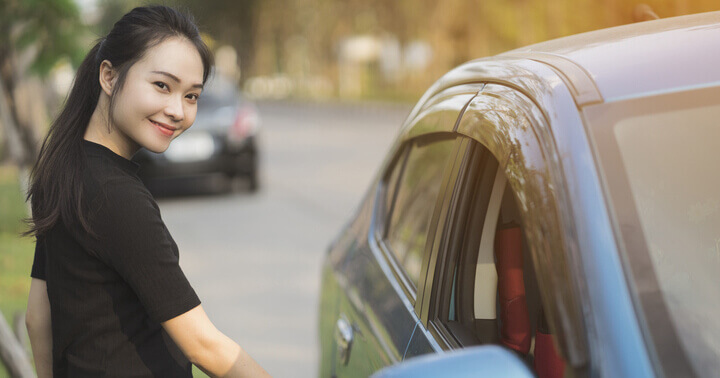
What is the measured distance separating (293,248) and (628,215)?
24.2ft

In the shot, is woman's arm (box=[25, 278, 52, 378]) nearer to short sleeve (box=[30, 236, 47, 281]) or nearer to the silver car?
short sleeve (box=[30, 236, 47, 281])

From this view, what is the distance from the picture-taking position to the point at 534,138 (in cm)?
170

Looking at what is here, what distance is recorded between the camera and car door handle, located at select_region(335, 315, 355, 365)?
2580mm

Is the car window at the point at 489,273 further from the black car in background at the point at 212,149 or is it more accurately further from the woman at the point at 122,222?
the black car in background at the point at 212,149

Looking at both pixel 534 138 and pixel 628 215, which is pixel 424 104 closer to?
pixel 534 138

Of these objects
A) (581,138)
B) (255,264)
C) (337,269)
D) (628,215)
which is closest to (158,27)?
(581,138)

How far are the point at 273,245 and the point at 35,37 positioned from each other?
10.1 ft

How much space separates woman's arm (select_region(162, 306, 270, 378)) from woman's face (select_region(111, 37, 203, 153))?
1.39 feet

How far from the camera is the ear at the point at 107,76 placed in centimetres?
193

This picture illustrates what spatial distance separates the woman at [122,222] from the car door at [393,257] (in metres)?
0.52

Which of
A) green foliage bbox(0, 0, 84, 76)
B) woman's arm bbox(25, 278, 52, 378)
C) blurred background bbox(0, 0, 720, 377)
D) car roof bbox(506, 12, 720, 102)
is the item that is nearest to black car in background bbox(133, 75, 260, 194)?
blurred background bbox(0, 0, 720, 377)

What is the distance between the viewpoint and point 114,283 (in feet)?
5.91

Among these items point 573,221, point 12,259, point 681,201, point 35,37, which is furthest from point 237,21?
point 573,221

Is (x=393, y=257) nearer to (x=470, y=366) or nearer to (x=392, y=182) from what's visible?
(x=392, y=182)
